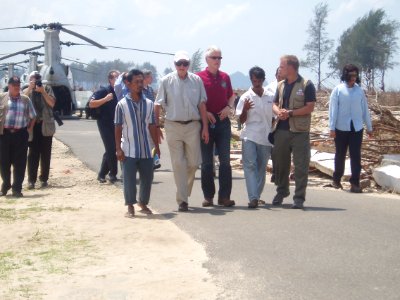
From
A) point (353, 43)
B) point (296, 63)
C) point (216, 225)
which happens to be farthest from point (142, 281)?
point (353, 43)

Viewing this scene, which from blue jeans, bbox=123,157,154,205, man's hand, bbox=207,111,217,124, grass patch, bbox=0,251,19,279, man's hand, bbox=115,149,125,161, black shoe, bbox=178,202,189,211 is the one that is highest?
man's hand, bbox=207,111,217,124

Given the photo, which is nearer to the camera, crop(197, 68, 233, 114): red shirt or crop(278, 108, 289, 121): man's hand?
crop(278, 108, 289, 121): man's hand

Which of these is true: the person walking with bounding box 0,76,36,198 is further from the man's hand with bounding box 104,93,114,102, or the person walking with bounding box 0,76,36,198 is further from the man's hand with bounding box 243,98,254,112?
the man's hand with bounding box 243,98,254,112

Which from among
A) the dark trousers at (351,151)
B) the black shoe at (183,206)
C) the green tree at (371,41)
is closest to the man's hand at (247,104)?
the black shoe at (183,206)

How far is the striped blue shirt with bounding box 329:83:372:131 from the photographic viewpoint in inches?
427

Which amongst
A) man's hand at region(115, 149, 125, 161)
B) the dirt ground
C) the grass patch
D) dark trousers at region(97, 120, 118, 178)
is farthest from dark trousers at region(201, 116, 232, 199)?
dark trousers at region(97, 120, 118, 178)

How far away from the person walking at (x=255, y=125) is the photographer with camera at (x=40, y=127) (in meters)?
3.91

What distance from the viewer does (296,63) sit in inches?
352

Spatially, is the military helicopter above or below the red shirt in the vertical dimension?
above

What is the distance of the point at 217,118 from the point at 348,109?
2.65 metres

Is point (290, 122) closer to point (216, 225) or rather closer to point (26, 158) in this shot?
point (216, 225)

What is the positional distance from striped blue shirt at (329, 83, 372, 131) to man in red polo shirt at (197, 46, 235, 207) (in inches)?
92.6

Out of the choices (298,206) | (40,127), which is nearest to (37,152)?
(40,127)

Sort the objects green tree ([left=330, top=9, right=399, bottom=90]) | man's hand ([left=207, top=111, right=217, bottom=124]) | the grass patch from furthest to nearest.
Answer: green tree ([left=330, top=9, right=399, bottom=90])
man's hand ([left=207, top=111, right=217, bottom=124])
the grass patch
